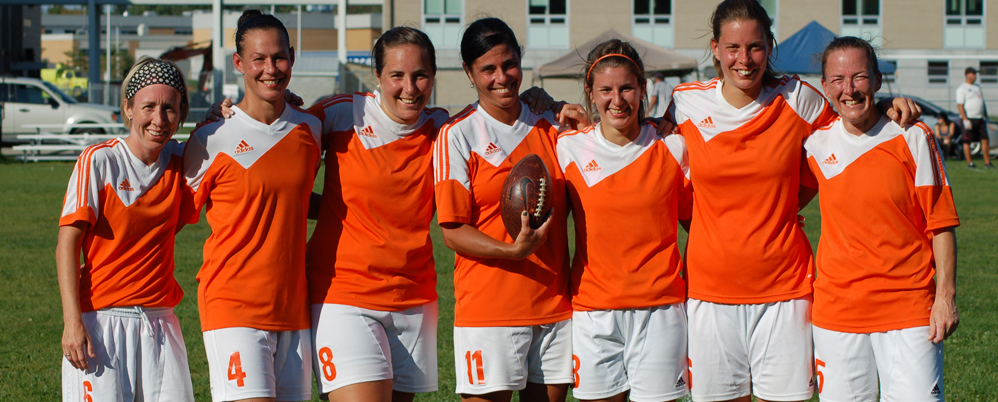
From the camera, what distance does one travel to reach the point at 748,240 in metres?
3.74

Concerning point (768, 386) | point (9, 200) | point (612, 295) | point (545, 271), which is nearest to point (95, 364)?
point (545, 271)

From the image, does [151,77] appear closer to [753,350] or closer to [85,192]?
[85,192]

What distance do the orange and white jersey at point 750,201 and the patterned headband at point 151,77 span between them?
89.8 inches

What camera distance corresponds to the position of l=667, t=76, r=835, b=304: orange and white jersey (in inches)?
147

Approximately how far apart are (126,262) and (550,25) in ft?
120

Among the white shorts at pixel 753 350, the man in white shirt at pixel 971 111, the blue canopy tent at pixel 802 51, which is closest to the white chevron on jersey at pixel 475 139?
the white shorts at pixel 753 350

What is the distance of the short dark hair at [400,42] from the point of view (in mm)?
3875

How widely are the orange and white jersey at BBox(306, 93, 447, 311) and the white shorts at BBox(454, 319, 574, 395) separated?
0.34 metres

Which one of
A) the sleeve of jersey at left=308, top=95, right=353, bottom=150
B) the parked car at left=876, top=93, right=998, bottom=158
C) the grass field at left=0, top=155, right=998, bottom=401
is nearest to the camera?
the sleeve of jersey at left=308, top=95, right=353, bottom=150

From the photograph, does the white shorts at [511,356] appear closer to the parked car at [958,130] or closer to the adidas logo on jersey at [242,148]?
the adidas logo on jersey at [242,148]

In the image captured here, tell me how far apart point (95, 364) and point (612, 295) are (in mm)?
2138

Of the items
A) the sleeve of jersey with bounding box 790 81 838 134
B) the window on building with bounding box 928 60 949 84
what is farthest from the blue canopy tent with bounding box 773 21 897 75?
the sleeve of jersey with bounding box 790 81 838 134

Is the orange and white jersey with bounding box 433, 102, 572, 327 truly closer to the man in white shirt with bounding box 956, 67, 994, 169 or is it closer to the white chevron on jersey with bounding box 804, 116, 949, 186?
the white chevron on jersey with bounding box 804, 116, 949, 186

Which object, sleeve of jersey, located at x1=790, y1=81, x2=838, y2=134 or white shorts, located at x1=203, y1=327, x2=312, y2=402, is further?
sleeve of jersey, located at x1=790, y1=81, x2=838, y2=134
